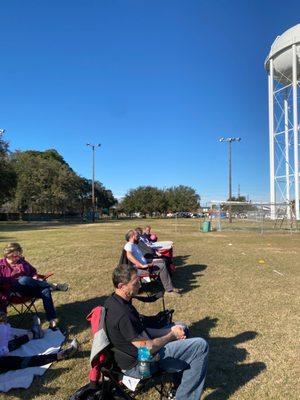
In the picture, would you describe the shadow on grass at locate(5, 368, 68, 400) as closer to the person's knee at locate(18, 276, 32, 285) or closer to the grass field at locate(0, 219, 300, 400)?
the grass field at locate(0, 219, 300, 400)

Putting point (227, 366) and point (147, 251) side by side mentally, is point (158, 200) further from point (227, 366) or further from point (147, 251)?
point (227, 366)

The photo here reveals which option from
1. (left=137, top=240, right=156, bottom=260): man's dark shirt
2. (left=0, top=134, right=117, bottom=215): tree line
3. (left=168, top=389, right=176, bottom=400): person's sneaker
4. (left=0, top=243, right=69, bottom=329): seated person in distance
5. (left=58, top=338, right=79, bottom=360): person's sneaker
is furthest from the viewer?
(left=0, top=134, right=117, bottom=215): tree line

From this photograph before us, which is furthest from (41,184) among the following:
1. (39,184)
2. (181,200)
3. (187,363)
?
(187,363)

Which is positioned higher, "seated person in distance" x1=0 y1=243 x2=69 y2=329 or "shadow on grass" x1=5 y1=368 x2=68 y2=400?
"seated person in distance" x1=0 y1=243 x2=69 y2=329

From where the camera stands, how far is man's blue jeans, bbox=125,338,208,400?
3.70 metres

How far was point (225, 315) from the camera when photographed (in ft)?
23.4

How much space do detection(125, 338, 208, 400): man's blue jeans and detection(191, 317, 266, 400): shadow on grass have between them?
24.6 inches

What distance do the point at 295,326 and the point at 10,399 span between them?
4247 millimetres

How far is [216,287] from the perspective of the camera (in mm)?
9469

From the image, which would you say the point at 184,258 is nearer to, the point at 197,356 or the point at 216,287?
the point at 216,287

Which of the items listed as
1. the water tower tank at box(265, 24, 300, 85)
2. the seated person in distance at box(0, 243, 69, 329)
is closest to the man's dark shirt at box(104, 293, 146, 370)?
the seated person in distance at box(0, 243, 69, 329)

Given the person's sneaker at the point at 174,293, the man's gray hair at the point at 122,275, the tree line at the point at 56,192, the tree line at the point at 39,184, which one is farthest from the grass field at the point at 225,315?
the tree line at the point at 39,184

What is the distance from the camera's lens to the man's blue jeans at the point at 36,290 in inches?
252

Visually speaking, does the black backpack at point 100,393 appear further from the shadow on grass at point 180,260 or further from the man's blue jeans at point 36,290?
the shadow on grass at point 180,260
